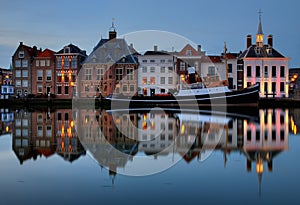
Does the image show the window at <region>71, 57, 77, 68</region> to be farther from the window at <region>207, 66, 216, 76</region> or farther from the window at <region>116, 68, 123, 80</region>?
the window at <region>207, 66, 216, 76</region>

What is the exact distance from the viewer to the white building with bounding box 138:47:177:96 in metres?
60.8

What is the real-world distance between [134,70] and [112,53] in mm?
5412

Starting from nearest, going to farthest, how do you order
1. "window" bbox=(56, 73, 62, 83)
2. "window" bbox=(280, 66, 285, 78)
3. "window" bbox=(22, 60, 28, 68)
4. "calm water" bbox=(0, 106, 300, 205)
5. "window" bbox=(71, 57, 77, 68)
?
"calm water" bbox=(0, 106, 300, 205) < "window" bbox=(280, 66, 285, 78) < "window" bbox=(71, 57, 77, 68) < "window" bbox=(56, 73, 62, 83) < "window" bbox=(22, 60, 28, 68)

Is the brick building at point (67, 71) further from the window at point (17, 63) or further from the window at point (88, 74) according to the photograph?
the window at point (17, 63)

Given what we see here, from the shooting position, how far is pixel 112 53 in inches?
2448

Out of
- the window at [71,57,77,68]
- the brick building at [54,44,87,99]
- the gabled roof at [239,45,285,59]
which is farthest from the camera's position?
the window at [71,57,77,68]

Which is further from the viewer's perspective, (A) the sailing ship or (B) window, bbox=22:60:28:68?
(B) window, bbox=22:60:28:68

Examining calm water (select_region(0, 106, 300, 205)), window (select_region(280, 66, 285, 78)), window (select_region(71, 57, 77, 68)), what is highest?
window (select_region(71, 57, 77, 68))

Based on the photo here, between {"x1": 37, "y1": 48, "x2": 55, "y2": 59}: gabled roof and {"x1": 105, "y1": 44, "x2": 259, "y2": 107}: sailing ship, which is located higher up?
{"x1": 37, "y1": 48, "x2": 55, "y2": 59}: gabled roof

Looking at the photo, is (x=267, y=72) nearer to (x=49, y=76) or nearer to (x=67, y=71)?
(x=67, y=71)

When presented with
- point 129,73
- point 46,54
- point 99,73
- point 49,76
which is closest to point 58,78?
point 49,76

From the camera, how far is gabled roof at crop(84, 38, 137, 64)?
61.1 meters

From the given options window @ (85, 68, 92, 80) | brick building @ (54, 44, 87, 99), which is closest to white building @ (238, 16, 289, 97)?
window @ (85, 68, 92, 80)

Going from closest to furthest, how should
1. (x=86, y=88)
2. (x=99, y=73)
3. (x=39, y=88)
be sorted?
(x=99, y=73)
(x=86, y=88)
(x=39, y=88)
